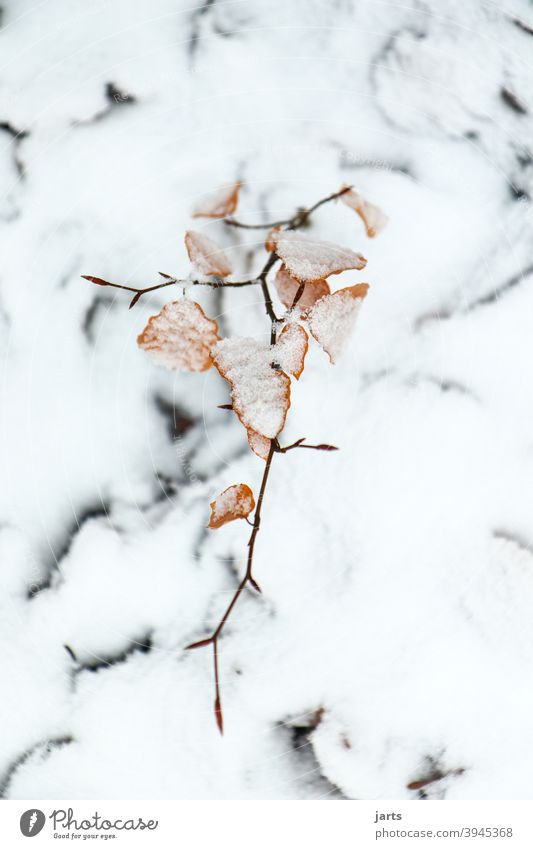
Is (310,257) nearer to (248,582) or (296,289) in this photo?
(296,289)

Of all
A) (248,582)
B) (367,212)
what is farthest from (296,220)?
(248,582)

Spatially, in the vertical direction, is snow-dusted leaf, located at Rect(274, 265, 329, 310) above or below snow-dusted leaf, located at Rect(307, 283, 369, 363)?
above

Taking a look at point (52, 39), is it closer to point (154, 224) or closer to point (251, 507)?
point (154, 224)

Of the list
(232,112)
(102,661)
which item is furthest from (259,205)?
(102,661)

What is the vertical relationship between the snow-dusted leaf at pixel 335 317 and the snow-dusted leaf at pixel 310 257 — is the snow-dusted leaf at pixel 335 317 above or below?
below

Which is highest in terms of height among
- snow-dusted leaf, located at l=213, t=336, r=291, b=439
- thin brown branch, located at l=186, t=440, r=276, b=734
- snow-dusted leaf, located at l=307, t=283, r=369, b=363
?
snow-dusted leaf, located at l=307, t=283, r=369, b=363
